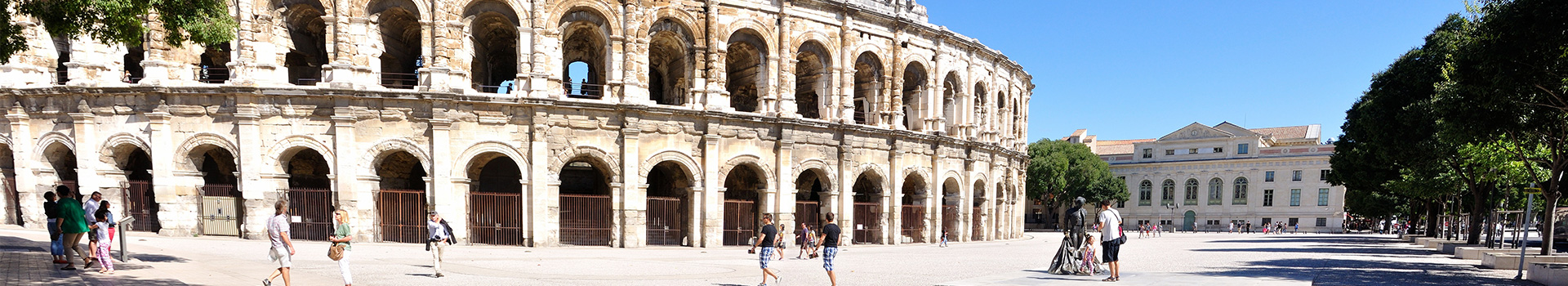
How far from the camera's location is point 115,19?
9.45 meters

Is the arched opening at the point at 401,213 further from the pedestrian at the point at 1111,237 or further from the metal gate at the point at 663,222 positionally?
the pedestrian at the point at 1111,237

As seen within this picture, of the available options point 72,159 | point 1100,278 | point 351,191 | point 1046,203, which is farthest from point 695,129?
point 1046,203

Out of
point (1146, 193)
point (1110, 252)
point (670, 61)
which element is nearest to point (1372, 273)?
point (1110, 252)

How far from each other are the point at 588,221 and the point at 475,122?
11.6 ft

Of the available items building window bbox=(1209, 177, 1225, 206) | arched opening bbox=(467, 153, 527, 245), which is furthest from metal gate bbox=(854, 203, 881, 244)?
building window bbox=(1209, 177, 1225, 206)

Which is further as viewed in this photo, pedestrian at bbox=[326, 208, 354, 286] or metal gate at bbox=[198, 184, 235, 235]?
metal gate at bbox=[198, 184, 235, 235]

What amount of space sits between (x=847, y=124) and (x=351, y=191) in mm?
12190

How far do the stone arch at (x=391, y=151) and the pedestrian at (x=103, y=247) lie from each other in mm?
7923

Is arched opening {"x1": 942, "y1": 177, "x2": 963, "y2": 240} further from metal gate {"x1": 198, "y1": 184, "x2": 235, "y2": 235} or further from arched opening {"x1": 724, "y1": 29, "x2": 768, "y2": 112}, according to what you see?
metal gate {"x1": 198, "y1": 184, "x2": 235, "y2": 235}

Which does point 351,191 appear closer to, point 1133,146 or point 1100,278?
point 1100,278

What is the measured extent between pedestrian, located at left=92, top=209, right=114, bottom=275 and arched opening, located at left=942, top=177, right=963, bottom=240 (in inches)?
852

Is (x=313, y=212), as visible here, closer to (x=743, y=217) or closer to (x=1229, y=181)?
(x=743, y=217)

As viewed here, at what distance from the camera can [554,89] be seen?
19125 millimetres

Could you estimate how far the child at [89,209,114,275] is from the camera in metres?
9.80
